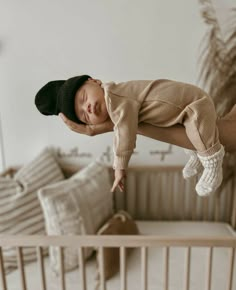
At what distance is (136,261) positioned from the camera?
1.28m

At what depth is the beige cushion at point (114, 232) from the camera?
1229 millimetres

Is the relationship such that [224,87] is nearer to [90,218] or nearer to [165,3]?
[165,3]

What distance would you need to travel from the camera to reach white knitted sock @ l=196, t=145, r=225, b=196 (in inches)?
22.5

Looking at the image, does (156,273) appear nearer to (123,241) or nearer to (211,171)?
(123,241)

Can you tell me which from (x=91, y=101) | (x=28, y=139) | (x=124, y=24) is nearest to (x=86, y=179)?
(x=28, y=139)

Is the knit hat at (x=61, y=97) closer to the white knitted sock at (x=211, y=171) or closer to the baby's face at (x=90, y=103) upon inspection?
the baby's face at (x=90, y=103)

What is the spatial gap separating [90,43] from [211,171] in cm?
87

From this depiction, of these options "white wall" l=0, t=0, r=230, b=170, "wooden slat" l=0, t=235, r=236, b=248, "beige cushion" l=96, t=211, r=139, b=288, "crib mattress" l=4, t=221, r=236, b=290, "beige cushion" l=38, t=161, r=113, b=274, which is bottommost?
"crib mattress" l=4, t=221, r=236, b=290

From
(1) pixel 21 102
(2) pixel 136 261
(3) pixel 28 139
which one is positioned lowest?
(2) pixel 136 261

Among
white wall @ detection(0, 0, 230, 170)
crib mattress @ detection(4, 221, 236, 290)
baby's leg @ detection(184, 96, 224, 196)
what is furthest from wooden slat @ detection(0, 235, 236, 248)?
white wall @ detection(0, 0, 230, 170)

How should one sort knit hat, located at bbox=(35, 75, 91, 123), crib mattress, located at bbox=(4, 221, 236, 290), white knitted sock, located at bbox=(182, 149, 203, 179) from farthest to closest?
crib mattress, located at bbox=(4, 221, 236, 290) < white knitted sock, located at bbox=(182, 149, 203, 179) < knit hat, located at bbox=(35, 75, 91, 123)

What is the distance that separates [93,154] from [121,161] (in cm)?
102

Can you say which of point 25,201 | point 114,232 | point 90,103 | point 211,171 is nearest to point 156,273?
point 114,232

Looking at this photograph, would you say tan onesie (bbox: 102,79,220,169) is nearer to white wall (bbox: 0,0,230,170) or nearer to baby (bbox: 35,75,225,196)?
Result: baby (bbox: 35,75,225,196)
